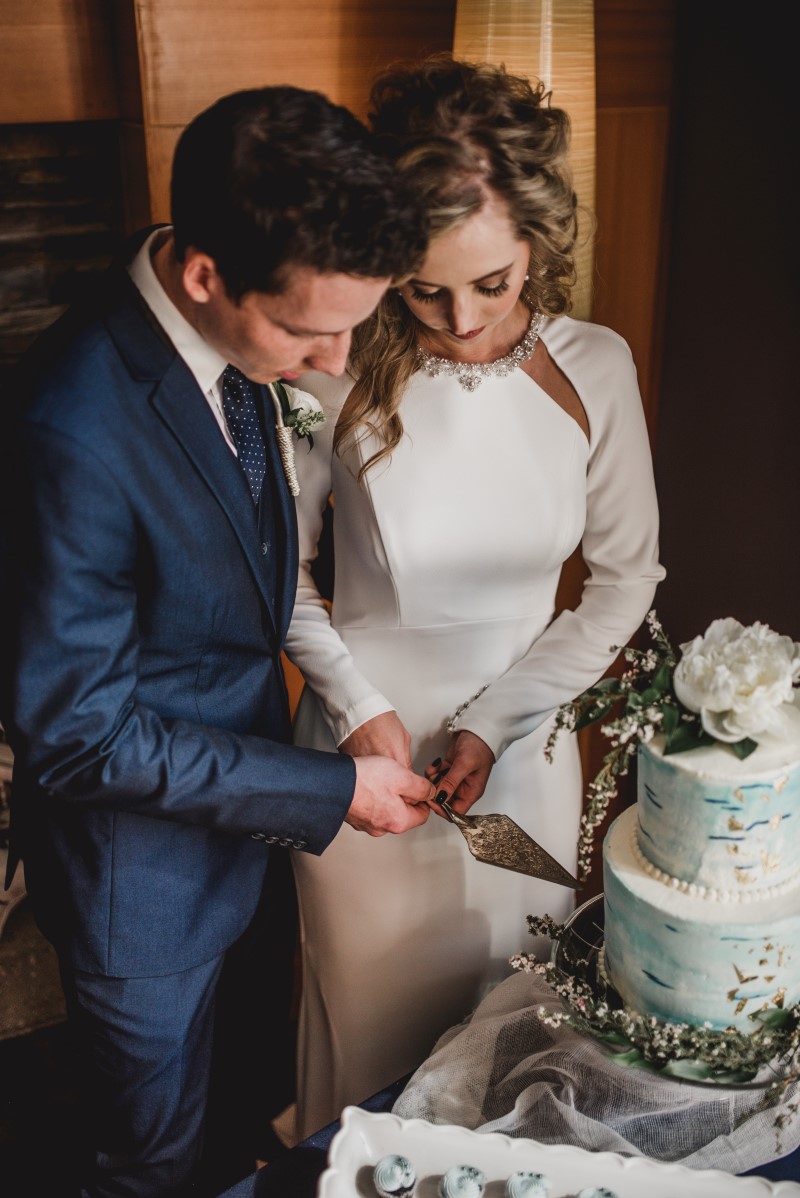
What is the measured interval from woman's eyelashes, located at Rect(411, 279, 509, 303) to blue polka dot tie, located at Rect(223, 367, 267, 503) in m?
0.29

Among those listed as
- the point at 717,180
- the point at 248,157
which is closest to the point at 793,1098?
the point at 248,157

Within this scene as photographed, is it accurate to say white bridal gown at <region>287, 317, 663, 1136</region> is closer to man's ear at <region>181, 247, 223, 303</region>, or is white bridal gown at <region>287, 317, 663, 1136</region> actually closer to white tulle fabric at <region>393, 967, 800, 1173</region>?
white tulle fabric at <region>393, 967, 800, 1173</region>

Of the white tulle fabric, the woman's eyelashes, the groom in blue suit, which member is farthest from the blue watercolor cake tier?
the woman's eyelashes

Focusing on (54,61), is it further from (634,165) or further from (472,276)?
(634,165)

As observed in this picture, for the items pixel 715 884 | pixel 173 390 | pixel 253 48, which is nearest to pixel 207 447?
pixel 173 390

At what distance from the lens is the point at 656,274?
2820mm

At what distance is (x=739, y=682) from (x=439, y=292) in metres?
0.77

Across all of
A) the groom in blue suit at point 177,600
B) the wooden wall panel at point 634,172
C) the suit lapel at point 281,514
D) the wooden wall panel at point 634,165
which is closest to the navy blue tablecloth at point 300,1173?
the groom in blue suit at point 177,600

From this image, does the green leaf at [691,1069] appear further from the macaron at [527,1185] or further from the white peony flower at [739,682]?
the white peony flower at [739,682]

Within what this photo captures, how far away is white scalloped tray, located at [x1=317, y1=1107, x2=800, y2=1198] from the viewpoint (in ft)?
4.58

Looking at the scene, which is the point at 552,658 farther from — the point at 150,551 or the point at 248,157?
the point at 248,157

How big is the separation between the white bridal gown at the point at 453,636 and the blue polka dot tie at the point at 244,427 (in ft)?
0.66

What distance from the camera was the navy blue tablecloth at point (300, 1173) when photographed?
1491 mm

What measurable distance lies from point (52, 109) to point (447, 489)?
3.84 feet
